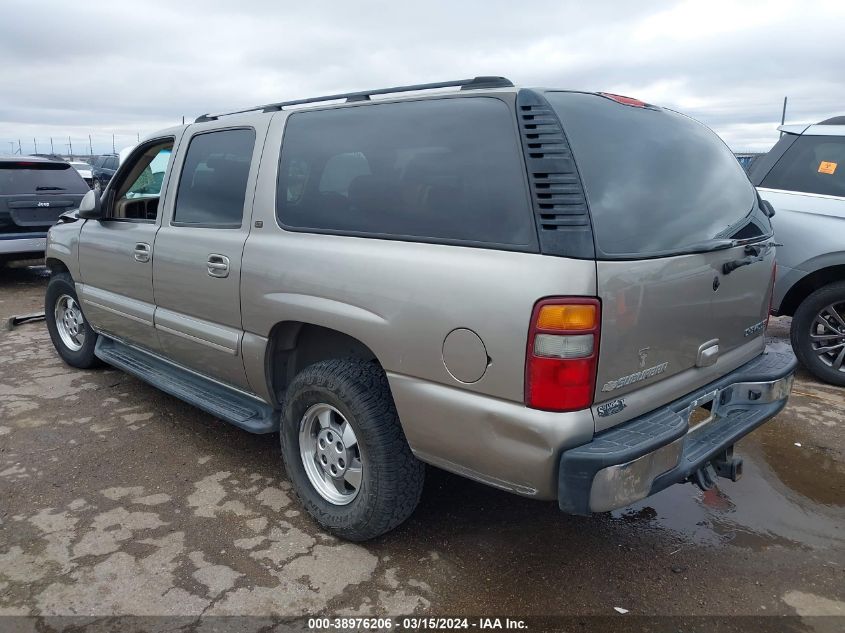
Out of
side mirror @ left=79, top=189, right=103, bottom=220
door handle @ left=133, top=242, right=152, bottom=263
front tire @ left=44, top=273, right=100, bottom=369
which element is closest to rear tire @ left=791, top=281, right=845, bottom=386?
door handle @ left=133, top=242, right=152, bottom=263

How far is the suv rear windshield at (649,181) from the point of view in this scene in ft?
7.36

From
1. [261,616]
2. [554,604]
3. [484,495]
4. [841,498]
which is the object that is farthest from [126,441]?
[841,498]

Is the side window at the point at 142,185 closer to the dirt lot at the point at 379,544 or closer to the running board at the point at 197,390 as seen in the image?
the running board at the point at 197,390

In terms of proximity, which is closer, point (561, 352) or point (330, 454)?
point (561, 352)

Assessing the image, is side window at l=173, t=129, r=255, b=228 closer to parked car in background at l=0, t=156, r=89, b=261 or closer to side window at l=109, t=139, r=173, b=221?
side window at l=109, t=139, r=173, b=221

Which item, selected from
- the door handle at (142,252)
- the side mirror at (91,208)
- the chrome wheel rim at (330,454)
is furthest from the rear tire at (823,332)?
the side mirror at (91,208)

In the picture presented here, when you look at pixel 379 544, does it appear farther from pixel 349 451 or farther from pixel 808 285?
pixel 808 285

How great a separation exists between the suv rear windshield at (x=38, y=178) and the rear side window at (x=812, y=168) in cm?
817

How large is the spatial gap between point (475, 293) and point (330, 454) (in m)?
1.20

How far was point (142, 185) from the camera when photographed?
4469 mm

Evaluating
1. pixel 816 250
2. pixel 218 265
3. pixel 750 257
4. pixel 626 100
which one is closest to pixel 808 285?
pixel 816 250

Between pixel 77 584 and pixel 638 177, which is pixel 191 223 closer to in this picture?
pixel 77 584

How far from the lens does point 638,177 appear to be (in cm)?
242

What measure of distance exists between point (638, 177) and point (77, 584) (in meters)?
2.73
